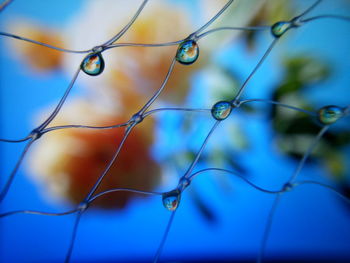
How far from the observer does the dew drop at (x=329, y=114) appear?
0.24 meters

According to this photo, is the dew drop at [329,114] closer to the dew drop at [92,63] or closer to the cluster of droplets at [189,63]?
the cluster of droplets at [189,63]

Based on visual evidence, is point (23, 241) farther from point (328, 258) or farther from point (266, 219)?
point (328, 258)

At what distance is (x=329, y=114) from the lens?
0.80ft


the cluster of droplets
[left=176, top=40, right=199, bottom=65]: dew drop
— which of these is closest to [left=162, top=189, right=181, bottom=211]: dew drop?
the cluster of droplets

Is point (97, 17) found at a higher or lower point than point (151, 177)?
higher

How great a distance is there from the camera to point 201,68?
56 centimetres

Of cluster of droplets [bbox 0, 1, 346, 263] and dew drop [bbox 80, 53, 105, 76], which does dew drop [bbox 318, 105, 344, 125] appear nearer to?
cluster of droplets [bbox 0, 1, 346, 263]

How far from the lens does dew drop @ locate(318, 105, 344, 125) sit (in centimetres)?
24

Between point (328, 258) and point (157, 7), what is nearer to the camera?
point (157, 7)

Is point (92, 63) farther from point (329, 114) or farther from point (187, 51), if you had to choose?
point (329, 114)

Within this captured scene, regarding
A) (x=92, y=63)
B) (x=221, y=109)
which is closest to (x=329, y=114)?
(x=221, y=109)

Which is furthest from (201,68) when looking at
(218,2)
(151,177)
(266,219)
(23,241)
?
(23,241)

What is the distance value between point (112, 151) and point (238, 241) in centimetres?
34

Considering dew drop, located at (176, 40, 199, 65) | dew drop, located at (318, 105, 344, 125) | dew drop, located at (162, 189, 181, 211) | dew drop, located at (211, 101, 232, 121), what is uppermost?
dew drop, located at (176, 40, 199, 65)
